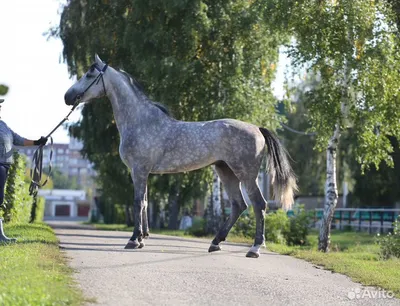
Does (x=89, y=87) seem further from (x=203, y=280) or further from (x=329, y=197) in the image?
(x=329, y=197)

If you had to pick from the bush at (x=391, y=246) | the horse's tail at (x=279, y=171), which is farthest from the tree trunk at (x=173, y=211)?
the horse's tail at (x=279, y=171)

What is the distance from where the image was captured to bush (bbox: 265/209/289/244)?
979 inches

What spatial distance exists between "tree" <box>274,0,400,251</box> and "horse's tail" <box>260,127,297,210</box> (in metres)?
6.57

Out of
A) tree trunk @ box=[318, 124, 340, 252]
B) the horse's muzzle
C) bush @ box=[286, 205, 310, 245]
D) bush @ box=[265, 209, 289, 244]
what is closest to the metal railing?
bush @ box=[286, 205, 310, 245]

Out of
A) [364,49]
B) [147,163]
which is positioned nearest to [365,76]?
[364,49]

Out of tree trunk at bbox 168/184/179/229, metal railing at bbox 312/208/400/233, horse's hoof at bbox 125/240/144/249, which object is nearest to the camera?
horse's hoof at bbox 125/240/144/249

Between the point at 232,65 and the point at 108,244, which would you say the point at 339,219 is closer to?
the point at 232,65

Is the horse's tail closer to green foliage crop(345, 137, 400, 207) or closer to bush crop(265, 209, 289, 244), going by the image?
bush crop(265, 209, 289, 244)

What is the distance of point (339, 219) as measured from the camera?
46688 mm

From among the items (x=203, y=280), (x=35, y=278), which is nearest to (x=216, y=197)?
(x=203, y=280)

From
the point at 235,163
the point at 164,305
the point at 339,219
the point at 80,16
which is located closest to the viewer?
the point at 164,305

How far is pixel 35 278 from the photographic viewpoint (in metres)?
8.83

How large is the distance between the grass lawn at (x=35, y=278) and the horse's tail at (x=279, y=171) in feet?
13.8

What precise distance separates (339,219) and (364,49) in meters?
27.2
